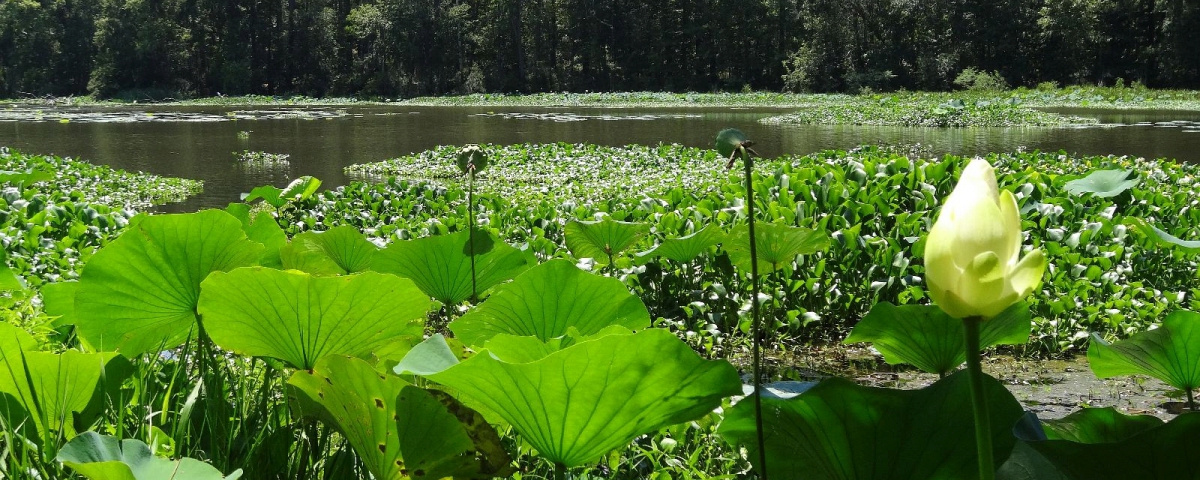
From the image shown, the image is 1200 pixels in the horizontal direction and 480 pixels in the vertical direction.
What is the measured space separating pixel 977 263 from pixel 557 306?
702 mm

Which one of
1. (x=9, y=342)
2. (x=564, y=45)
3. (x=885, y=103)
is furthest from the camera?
(x=564, y=45)

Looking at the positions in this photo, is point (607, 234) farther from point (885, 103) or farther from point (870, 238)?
point (885, 103)

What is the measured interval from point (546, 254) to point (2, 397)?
9.85 ft

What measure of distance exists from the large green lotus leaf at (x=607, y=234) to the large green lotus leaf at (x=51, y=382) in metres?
1.30

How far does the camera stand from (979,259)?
1.55 feet

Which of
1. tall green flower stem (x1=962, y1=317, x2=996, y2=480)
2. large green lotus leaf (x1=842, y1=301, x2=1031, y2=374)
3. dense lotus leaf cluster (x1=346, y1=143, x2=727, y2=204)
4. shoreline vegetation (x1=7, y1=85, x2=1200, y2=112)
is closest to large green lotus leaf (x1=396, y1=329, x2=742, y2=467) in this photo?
tall green flower stem (x1=962, y1=317, x2=996, y2=480)

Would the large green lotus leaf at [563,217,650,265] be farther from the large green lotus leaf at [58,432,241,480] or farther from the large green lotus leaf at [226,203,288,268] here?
the large green lotus leaf at [58,432,241,480]

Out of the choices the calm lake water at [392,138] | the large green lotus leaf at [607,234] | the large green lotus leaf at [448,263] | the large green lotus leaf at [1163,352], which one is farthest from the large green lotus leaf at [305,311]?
the calm lake water at [392,138]

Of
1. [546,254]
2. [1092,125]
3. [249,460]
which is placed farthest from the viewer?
[1092,125]

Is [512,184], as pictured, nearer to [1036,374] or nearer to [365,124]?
[1036,374]

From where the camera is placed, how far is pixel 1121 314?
3455mm

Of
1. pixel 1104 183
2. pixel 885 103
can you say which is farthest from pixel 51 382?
pixel 885 103

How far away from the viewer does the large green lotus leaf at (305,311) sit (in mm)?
907

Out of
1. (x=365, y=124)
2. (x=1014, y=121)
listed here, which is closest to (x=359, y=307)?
(x=1014, y=121)
